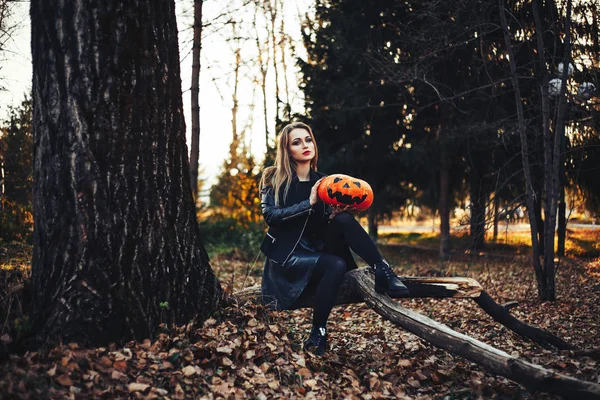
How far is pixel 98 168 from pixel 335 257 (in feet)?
6.62

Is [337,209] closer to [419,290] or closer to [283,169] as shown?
[283,169]

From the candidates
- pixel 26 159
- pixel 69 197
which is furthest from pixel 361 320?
pixel 26 159

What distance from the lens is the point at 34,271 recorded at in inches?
133

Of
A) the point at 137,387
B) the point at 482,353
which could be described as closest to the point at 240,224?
the point at 482,353

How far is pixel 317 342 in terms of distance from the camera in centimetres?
390

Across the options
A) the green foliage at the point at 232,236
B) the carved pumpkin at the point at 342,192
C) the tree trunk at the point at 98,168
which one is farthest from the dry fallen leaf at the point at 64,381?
the green foliage at the point at 232,236

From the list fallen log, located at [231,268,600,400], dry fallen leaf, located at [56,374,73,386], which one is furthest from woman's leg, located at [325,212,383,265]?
dry fallen leaf, located at [56,374,73,386]

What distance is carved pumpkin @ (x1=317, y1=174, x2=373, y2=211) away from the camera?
4074 millimetres

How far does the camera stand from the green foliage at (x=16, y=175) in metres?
9.03

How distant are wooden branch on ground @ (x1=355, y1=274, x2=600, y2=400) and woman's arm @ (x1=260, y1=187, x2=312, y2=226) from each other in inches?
31.1

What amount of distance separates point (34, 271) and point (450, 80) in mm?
11222

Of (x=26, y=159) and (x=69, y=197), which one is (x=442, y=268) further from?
(x=26, y=159)

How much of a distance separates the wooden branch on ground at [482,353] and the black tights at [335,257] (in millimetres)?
297

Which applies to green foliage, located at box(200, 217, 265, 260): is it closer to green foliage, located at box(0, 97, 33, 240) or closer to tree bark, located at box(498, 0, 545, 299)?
green foliage, located at box(0, 97, 33, 240)
